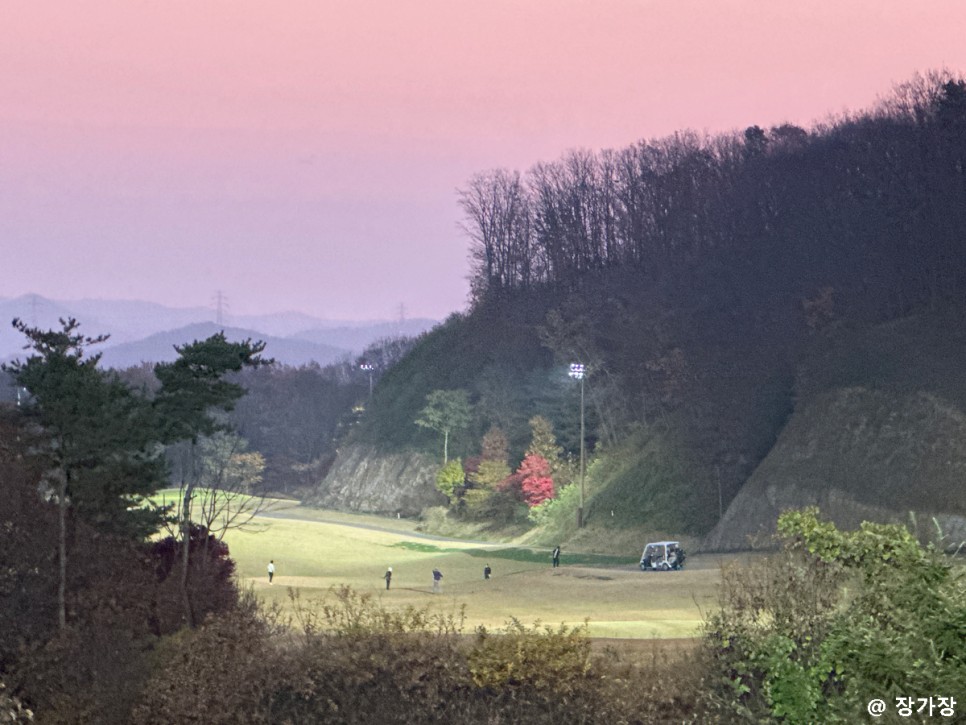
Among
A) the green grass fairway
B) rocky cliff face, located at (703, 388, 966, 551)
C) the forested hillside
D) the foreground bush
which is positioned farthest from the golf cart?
the foreground bush

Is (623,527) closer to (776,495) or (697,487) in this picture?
(697,487)

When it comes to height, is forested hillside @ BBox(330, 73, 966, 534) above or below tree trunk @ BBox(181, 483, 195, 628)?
above

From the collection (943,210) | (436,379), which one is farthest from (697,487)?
(436,379)

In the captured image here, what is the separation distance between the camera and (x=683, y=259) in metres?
116

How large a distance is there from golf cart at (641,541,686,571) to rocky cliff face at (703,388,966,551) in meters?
3.80

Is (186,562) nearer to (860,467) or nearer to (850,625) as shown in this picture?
(850,625)

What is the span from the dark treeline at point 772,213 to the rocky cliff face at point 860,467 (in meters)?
13.2

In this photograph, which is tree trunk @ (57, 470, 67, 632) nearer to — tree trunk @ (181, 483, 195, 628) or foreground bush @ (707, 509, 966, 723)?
tree trunk @ (181, 483, 195, 628)

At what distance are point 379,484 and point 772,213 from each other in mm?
44924

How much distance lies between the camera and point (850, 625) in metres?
13.1

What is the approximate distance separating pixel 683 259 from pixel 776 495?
1839 inches

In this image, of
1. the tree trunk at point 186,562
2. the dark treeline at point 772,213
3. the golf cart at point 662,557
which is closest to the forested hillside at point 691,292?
the dark treeline at point 772,213

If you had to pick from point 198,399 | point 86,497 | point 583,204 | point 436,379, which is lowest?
point 86,497

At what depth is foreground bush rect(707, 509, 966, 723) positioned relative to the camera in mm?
11805
